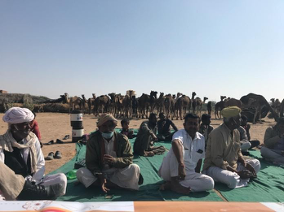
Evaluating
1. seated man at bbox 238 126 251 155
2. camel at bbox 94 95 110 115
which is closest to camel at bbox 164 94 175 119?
camel at bbox 94 95 110 115

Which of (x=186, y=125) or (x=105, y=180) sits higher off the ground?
(x=186, y=125)

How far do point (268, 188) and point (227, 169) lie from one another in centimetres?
77

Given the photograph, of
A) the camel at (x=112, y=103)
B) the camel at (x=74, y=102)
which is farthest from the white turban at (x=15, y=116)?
the camel at (x=74, y=102)

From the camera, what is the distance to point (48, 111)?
25484mm

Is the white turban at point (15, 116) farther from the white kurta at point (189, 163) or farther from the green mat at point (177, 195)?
the white kurta at point (189, 163)

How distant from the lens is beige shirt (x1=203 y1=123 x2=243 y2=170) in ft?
12.0

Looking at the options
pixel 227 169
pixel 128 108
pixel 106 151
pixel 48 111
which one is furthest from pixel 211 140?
pixel 48 111

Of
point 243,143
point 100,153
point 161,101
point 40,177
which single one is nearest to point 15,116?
point 40,177

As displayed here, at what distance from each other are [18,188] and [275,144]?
5.61 metres

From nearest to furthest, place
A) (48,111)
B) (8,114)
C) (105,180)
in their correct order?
(8,114)
(105,180)
(48,111)

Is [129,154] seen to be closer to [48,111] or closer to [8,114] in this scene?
[8,114]

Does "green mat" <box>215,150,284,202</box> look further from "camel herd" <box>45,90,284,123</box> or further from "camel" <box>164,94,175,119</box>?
"camel" <box>164,94,175,119</box>

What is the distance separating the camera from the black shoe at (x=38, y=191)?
7.86 ft

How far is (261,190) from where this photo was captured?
11.9 feet
